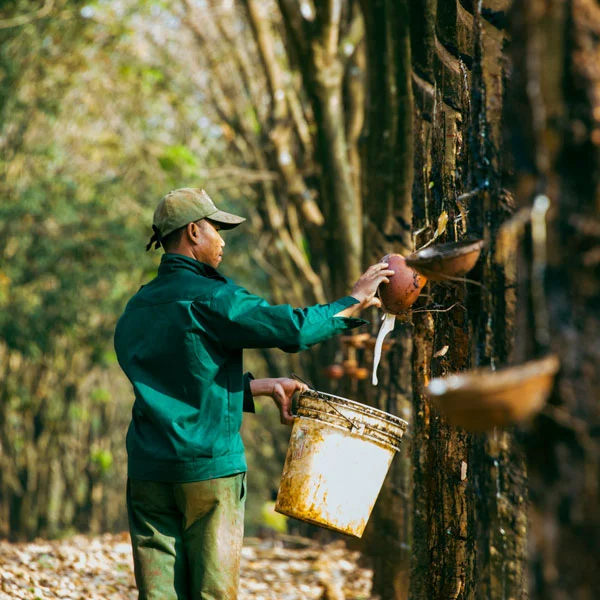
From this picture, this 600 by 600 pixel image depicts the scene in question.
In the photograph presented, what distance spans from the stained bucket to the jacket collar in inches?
28.9

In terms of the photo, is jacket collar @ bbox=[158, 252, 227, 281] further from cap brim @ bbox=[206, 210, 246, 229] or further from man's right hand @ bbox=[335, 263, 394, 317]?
man's right hand @ bbox=[335, 263, 394, 317]

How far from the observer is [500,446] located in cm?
355

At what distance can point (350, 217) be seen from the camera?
9.65 meters

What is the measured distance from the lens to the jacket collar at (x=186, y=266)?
4.61 metres

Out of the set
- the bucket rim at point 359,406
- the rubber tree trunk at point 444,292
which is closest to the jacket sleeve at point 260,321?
the bucket rim at point 359,406

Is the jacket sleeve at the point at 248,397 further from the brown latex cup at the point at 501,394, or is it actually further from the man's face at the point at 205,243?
the brown latex cup at the point at 501,394

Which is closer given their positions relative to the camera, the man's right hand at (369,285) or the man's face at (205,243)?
the man's right hand at (369,285)

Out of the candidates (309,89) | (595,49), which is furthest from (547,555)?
(309,89)

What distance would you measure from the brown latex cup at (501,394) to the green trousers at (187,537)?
1.96 meters

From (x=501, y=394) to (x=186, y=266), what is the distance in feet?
7.66

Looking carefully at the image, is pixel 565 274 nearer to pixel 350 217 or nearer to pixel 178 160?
pixel 350 217

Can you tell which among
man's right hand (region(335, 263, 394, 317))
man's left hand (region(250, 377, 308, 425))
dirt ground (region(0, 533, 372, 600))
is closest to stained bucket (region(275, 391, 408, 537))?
man's left hand (region(250, 377, 308, 425))

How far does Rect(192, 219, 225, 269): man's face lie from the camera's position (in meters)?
4.73

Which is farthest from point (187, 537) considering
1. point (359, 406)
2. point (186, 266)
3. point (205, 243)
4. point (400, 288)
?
point (400, 288)
